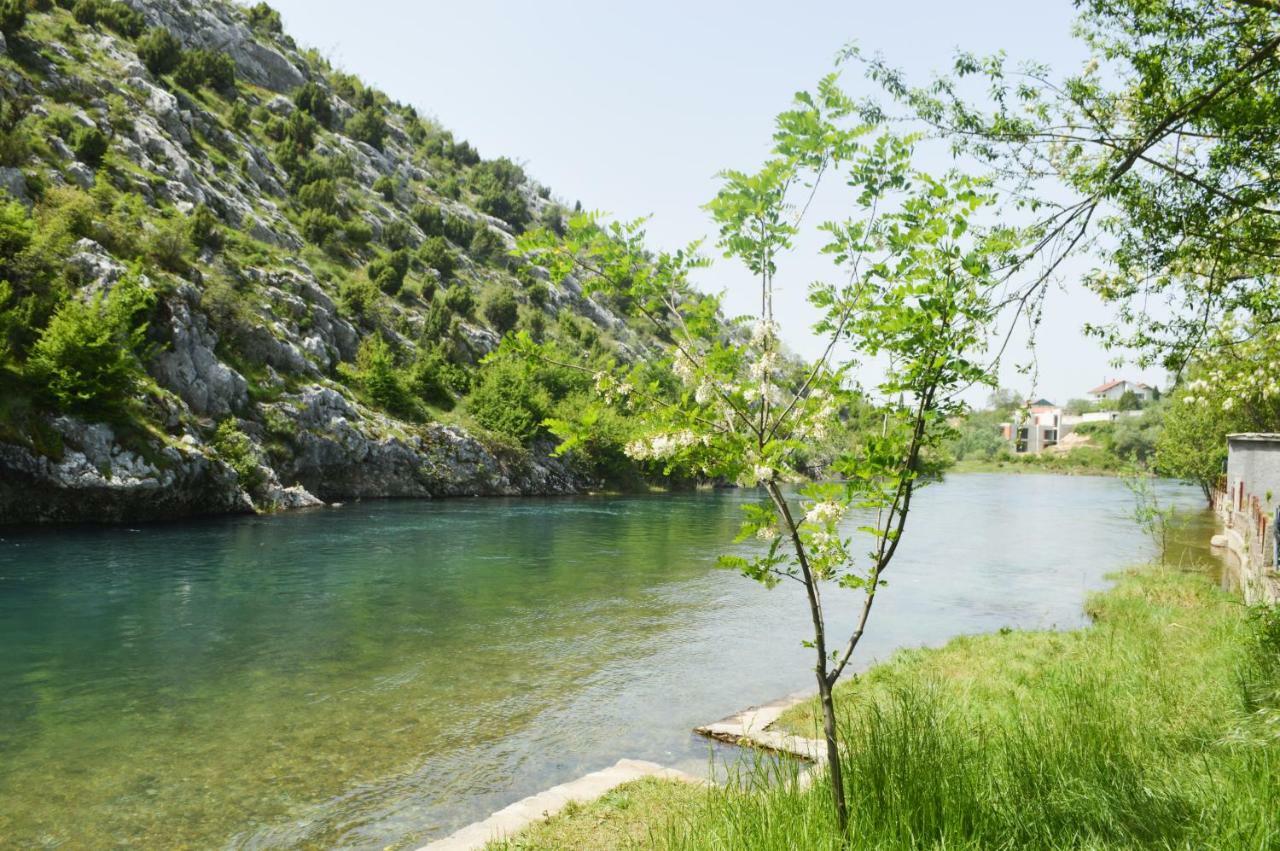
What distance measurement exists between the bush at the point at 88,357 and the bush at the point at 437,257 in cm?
4674

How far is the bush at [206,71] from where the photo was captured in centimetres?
7006

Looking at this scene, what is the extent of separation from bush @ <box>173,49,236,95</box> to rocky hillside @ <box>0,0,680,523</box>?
0.27 m

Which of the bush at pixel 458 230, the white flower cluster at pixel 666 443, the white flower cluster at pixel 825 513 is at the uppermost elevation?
the bush at pixel 458 230

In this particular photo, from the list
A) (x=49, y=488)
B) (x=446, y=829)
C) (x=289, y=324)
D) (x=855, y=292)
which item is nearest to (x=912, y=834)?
(x=855, y=292)

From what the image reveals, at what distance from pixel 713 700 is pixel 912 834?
28.4 feet

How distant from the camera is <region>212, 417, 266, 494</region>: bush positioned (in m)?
38.3

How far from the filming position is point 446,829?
7910 millimetres

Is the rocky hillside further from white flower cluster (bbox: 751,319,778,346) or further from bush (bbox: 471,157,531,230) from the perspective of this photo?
bush (bbox: 471,157,531,230)

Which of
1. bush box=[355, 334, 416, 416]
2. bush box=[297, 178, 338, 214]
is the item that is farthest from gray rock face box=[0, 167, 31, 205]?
bush box=[297, 178, 338, 214]

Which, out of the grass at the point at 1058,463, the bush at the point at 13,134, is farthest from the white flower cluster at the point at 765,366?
the grass at the point at 1058,463

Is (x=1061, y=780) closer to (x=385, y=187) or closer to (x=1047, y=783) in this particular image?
(x=1047, y=783)

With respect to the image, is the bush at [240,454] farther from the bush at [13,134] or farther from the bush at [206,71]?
the bush at [206,71]

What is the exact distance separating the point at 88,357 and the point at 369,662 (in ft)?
87.0

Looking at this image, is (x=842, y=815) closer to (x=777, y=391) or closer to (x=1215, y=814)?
(x=1215, y=814)
